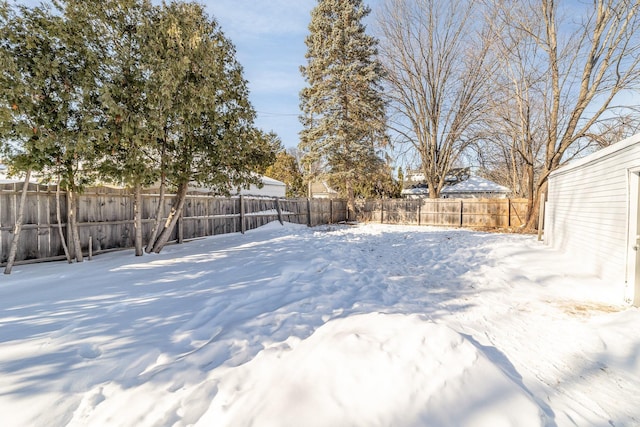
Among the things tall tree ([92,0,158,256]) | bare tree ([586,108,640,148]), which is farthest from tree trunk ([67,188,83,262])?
bare tree ([586,108,640,148])

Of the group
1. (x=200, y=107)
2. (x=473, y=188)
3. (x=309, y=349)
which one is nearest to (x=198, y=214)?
(x=200, y=107)

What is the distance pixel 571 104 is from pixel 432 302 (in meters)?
13.0

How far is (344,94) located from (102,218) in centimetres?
1347

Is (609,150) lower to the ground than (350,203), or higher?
higher

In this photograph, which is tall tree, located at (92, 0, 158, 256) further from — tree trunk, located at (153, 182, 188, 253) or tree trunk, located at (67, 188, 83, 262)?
tree trunk, located at (153, 182, 188, 253)

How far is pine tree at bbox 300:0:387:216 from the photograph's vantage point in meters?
16.1

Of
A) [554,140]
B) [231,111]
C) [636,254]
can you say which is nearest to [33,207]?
[231,111]

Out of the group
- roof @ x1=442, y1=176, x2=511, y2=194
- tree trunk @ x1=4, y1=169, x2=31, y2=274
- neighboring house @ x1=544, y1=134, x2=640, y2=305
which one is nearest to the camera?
neighboring house @ x1=544, y1=134, x2=640, y2=305

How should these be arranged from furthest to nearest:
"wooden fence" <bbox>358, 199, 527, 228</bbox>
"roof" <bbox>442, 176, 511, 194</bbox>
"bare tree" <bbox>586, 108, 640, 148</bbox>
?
"roof" <bbox>442, 176, 511, 194</bbox>, "wooden fence" <bbox>358, 199, 527, 228</bbox>, "bare tree" <bbox>586, 108, 640, 148</bbox>

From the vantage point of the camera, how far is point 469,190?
936 inches

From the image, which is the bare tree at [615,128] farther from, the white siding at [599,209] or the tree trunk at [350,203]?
the tree trunk at [350,203]

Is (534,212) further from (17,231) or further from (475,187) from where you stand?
(17,231)

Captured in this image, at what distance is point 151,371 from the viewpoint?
220 cm

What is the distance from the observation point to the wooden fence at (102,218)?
5.52 metres
